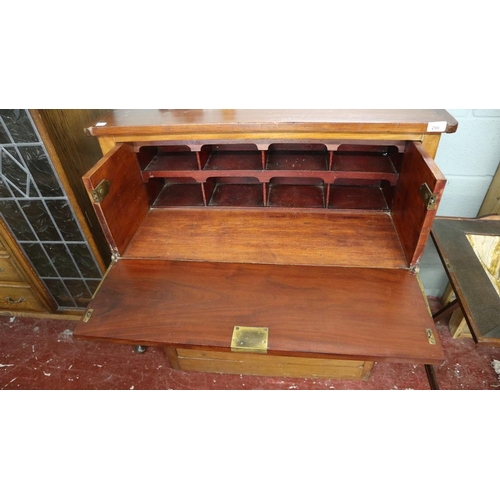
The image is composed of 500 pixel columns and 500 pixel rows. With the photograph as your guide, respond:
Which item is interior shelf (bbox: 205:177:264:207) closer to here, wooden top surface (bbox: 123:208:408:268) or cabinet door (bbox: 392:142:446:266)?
wooden top surface (bbox: 123:208:408:268)

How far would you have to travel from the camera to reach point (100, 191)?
3.57 ft

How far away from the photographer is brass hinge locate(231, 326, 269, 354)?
3.11ft

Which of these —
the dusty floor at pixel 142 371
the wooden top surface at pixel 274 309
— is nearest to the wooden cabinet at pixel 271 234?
the wooden top surface at pixel 274 309

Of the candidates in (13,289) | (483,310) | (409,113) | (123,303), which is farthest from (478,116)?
(13,289)

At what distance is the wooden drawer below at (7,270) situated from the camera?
6.30 ft

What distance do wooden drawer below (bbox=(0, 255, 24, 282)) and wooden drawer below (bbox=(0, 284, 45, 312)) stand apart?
5 cm

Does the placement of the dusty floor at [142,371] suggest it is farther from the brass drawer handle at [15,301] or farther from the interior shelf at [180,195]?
the interior shelf at [180,195]

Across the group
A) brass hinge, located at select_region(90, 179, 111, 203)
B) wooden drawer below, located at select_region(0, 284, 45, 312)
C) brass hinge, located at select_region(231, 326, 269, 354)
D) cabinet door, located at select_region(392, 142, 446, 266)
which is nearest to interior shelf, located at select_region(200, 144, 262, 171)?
brass hinge, located at select_region(90, 179, 111, 203)

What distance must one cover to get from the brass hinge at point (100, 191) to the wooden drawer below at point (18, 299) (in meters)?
1.29

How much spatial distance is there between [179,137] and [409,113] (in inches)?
30.7

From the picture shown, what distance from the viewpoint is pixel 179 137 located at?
121 centimetres

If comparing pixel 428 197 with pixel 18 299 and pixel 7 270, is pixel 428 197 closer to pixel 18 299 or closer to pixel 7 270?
pixel 7 270

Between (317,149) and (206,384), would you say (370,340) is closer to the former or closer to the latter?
(317,149)

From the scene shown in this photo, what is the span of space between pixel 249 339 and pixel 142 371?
3.76ft
